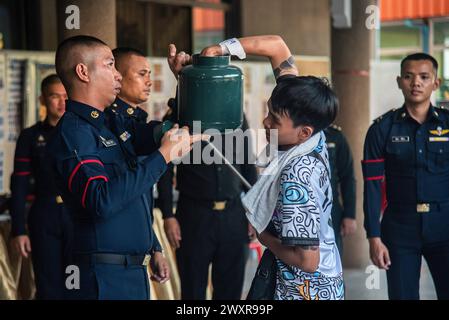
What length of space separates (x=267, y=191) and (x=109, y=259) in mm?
666

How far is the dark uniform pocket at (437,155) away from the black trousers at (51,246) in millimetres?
2175

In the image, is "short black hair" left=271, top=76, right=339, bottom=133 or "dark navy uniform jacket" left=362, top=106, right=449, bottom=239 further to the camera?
"dark navy uniform jacket" left=362, top=106, right=449, bottom=239

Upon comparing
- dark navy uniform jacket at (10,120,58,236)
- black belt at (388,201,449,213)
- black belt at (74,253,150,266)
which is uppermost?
dark navy uniform jacket at (10,120,58,236)

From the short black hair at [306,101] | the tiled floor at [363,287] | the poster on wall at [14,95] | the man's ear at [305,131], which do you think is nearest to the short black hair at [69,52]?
the short black hair at [306,101]

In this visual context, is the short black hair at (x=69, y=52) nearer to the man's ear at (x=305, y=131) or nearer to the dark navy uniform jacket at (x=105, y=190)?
the dark navy uniform jacket at (x=105, y=190)

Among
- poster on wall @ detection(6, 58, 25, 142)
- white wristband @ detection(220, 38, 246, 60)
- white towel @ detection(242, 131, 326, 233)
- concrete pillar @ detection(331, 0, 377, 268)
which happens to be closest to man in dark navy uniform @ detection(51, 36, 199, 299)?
white towel @ detection(242, 131, 326, 233)

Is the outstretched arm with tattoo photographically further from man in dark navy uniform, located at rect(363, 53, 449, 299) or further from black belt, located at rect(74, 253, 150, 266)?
man in dark navy uniform, located at rect(363, 53, 449, 299)

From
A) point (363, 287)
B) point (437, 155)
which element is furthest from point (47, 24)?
point (437, 155)

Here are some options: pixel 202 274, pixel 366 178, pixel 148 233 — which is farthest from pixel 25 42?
pixel 148 233

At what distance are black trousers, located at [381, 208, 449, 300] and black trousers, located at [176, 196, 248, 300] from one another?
96cm

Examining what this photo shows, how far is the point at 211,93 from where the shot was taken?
8.77 ft

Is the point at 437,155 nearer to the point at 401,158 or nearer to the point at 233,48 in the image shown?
the point at 401,158

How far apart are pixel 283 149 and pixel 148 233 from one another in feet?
2.22

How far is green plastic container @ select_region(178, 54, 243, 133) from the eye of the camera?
2.67m
